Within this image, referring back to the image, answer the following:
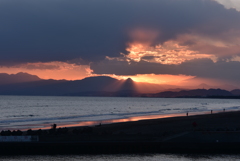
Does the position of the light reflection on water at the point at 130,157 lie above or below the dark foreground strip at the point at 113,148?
below

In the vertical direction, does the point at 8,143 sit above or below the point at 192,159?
above

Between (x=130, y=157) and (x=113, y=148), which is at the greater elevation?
(x=113, y=148)

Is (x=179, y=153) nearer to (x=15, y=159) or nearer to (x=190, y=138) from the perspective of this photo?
(x=190, y=138)

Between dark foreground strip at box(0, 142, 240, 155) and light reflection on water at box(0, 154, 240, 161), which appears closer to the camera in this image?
light reflection on water at box(0, 154, 240, 161)

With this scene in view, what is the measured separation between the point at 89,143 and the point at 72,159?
265cm

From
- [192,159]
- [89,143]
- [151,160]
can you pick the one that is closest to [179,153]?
[192,159]

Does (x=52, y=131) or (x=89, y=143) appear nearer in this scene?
(x=89, y=143)

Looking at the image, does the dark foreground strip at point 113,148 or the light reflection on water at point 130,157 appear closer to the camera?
the light reflection on water at point 130,157

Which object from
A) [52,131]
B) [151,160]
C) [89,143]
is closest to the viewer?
[151,160]

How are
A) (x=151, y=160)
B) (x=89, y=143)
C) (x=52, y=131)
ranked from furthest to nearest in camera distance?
(x=52, y=131) < (x=89, y=143) < (x=151, y=160)

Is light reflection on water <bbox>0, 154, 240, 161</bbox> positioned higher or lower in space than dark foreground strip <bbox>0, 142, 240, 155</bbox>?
lower

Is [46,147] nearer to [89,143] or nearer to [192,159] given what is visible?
[89,143]

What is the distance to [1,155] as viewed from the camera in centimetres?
2961

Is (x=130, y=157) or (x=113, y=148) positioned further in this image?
(x=113, y=148)
